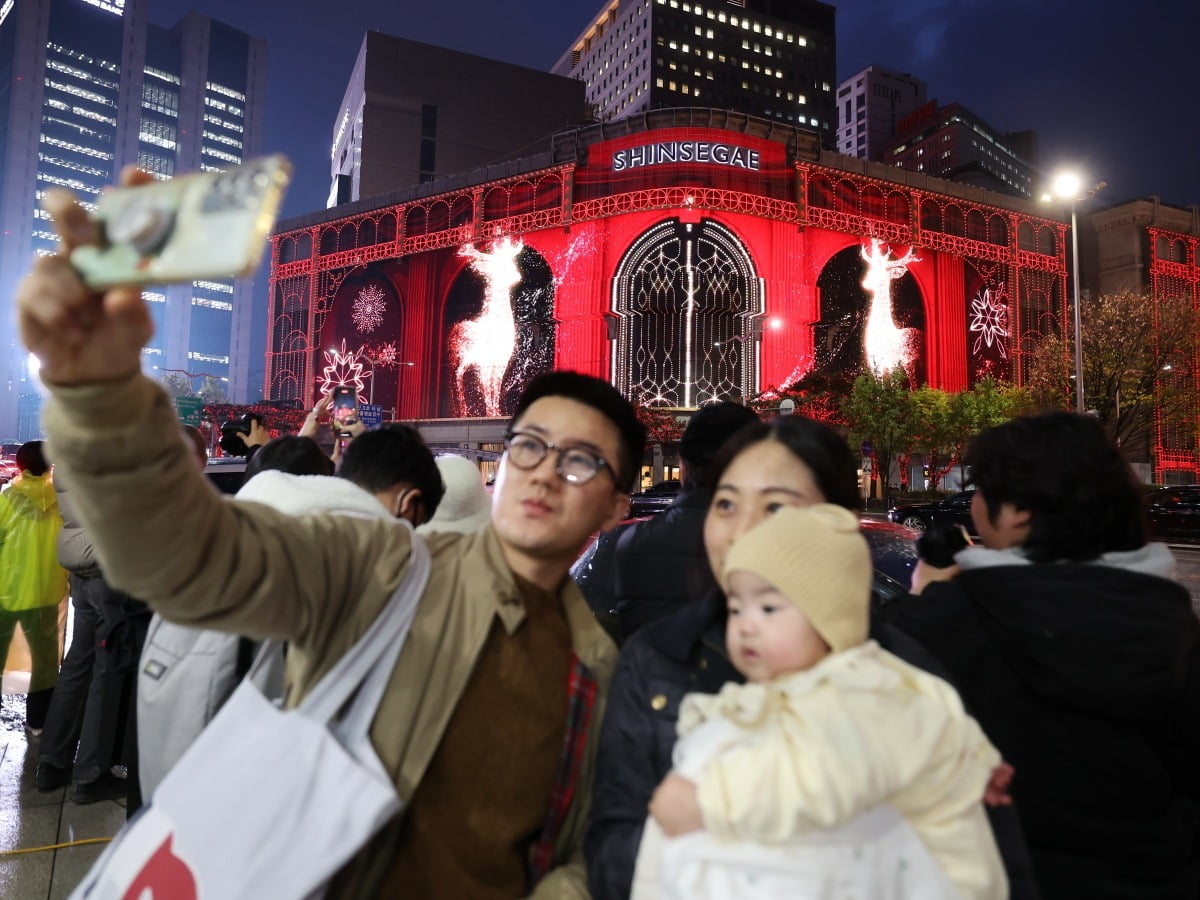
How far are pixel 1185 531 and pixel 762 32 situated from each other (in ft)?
272

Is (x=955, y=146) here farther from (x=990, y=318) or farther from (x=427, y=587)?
(x=427, y=587)

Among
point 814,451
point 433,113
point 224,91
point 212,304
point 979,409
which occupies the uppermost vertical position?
point 224,91

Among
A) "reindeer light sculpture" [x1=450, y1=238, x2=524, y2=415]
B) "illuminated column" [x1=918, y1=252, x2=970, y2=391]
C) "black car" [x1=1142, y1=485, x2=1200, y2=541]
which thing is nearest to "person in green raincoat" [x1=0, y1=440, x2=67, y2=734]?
"black car" [x1=1142, y1=485, x2=1200, y2=541]

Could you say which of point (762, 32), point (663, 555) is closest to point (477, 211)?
point (663, 555)

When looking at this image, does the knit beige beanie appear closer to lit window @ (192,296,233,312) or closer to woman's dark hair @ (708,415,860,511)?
woman's dark hair @ (708,415,860,511)

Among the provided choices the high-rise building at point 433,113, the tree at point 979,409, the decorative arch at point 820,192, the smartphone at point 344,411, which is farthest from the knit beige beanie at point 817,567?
the high-rise building at point 433,113

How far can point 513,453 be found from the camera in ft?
6.03

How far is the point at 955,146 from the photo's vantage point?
99938mm

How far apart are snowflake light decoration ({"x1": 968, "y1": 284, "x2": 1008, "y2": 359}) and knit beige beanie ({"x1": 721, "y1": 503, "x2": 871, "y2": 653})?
45572 millimetres

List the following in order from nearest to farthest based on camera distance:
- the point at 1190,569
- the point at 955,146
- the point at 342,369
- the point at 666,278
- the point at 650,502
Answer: the point at 1190,569 < the point at 650,502 < the point at 666,278 < the point at 342,369 < the point at 955,146

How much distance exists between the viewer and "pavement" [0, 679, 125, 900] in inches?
131

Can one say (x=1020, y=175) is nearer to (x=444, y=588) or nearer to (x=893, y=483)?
(x=893, y=483)

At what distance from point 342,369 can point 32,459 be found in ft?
133

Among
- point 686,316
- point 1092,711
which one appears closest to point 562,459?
point 1092,711
